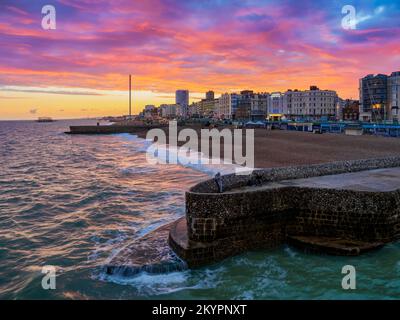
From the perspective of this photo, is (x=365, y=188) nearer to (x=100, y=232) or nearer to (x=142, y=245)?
(x=142, y=245)

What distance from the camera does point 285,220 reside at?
41.4ft

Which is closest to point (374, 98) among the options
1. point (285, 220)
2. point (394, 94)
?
point (394, 94)

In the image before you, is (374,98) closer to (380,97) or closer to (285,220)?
(380,97)

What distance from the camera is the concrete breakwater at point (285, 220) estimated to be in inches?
439

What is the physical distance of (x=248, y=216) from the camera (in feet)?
38.9

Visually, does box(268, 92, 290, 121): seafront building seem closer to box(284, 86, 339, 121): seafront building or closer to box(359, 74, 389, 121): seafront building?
box(284, 86, 339, 121): seafront building

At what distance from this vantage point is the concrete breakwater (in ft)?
36.6

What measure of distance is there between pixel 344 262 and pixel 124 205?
1231 cm

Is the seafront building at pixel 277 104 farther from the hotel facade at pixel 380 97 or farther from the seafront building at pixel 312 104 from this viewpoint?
the hotel facade at pixel 380 97

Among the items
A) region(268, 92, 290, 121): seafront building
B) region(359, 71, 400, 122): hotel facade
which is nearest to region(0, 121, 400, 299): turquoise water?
region(359, 71, 400, 122): hotel facade

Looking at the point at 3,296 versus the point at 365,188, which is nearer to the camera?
the point at 3,296
